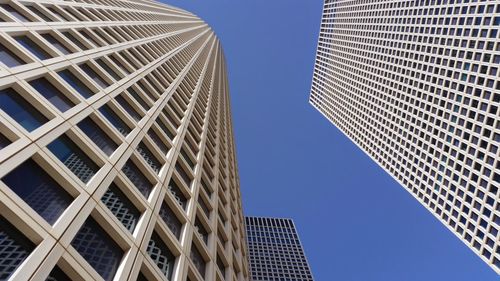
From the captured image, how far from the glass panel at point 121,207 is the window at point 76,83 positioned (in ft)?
20.8

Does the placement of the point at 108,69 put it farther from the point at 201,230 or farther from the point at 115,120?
the point at 201,230

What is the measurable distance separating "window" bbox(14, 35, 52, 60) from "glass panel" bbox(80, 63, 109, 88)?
2926mm

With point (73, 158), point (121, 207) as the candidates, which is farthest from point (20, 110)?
point (121, 207)

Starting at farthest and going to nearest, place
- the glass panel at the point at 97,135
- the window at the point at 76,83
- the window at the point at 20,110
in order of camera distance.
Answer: the window at the point at 76,83, the glass panel at the point at 97,135, the window at the point at 20,110

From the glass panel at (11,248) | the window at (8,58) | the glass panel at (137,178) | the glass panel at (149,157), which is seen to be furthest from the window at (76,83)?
the glass panel at (11,248)

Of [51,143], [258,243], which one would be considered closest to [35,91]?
[51,143]

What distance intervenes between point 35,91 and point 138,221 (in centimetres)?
680

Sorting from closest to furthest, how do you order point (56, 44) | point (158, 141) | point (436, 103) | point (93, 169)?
point (93, 169)
point (56, 44)
point (158, 141)
point (436, 103)

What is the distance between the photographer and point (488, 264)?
206 ft

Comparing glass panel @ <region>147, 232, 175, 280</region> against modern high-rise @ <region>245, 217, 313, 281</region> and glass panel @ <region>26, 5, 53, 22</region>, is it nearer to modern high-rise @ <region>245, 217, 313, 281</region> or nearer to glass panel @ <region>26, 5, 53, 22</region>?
glass panel @ <region>26, 5, 53, 22</region>

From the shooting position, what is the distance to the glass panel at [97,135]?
62.6 ft

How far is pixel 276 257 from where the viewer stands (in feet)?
591

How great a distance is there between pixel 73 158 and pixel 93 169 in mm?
1050

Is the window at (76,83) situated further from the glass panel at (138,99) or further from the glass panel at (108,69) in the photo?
the glass panel at (138,99)
